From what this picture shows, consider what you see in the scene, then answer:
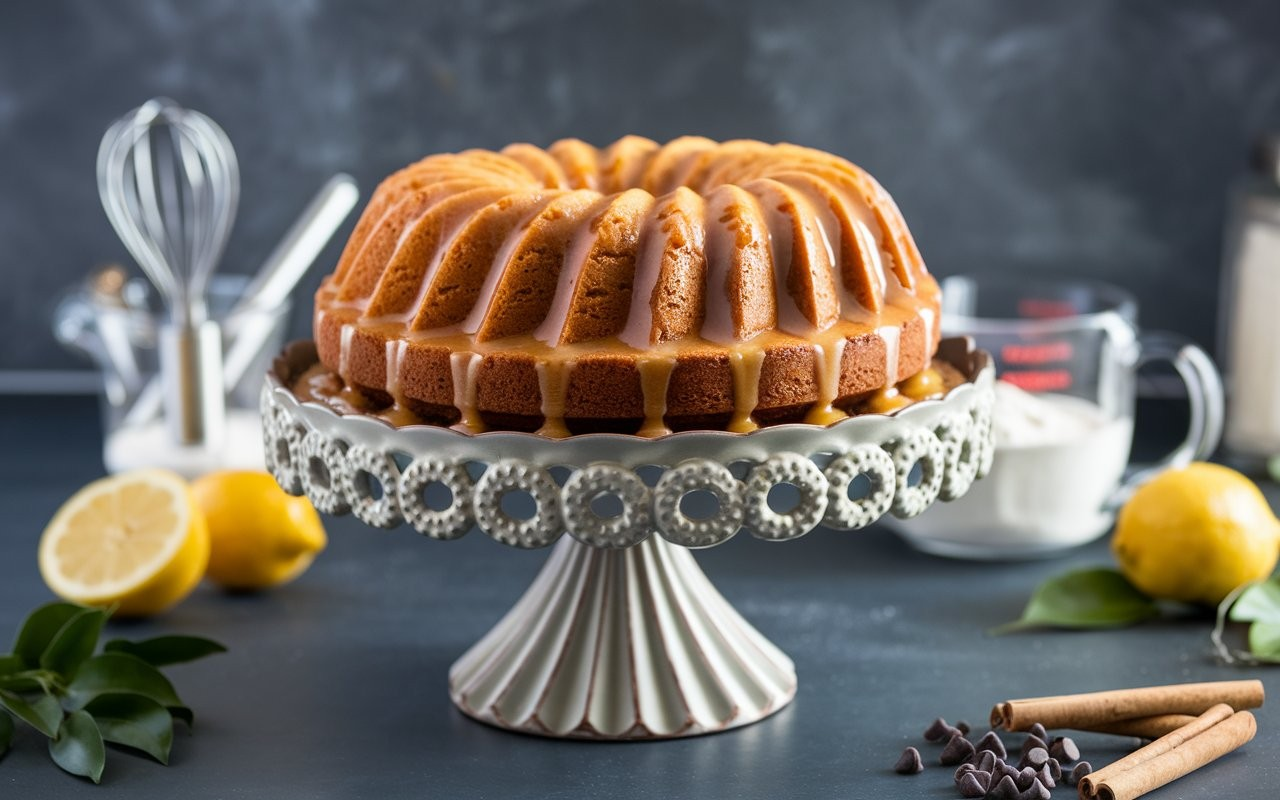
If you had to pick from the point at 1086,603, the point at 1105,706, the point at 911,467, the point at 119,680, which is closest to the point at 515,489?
the point at 911,467

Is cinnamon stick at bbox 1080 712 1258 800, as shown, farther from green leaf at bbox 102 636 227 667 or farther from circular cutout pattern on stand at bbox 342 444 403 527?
green leaf at bbox 102 636 227 667

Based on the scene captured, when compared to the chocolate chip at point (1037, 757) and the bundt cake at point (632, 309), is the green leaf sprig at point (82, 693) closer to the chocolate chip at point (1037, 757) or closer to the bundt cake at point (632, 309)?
the bundt cake at point (632, 309)

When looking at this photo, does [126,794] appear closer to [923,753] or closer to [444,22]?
[923,753]

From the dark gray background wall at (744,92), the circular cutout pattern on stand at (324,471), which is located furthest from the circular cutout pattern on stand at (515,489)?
the dark gray background wall at (744,92)

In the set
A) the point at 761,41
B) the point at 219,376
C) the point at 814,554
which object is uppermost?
the point at 761,41

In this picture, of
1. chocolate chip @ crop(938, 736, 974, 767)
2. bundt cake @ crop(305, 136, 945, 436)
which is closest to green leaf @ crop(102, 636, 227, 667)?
bundt cake @ crop(305, 136, 945, 436)

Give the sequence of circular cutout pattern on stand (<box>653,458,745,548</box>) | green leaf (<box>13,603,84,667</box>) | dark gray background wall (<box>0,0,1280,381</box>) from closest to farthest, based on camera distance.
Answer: circular cutout pattern on stand (<box>653,458,745,548</box>)
green leaf (<box>13,603,84,667</box>)
dark gray background wall (<box>0,0,1280,381</box>)

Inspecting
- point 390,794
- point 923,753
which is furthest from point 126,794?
point 923,753
